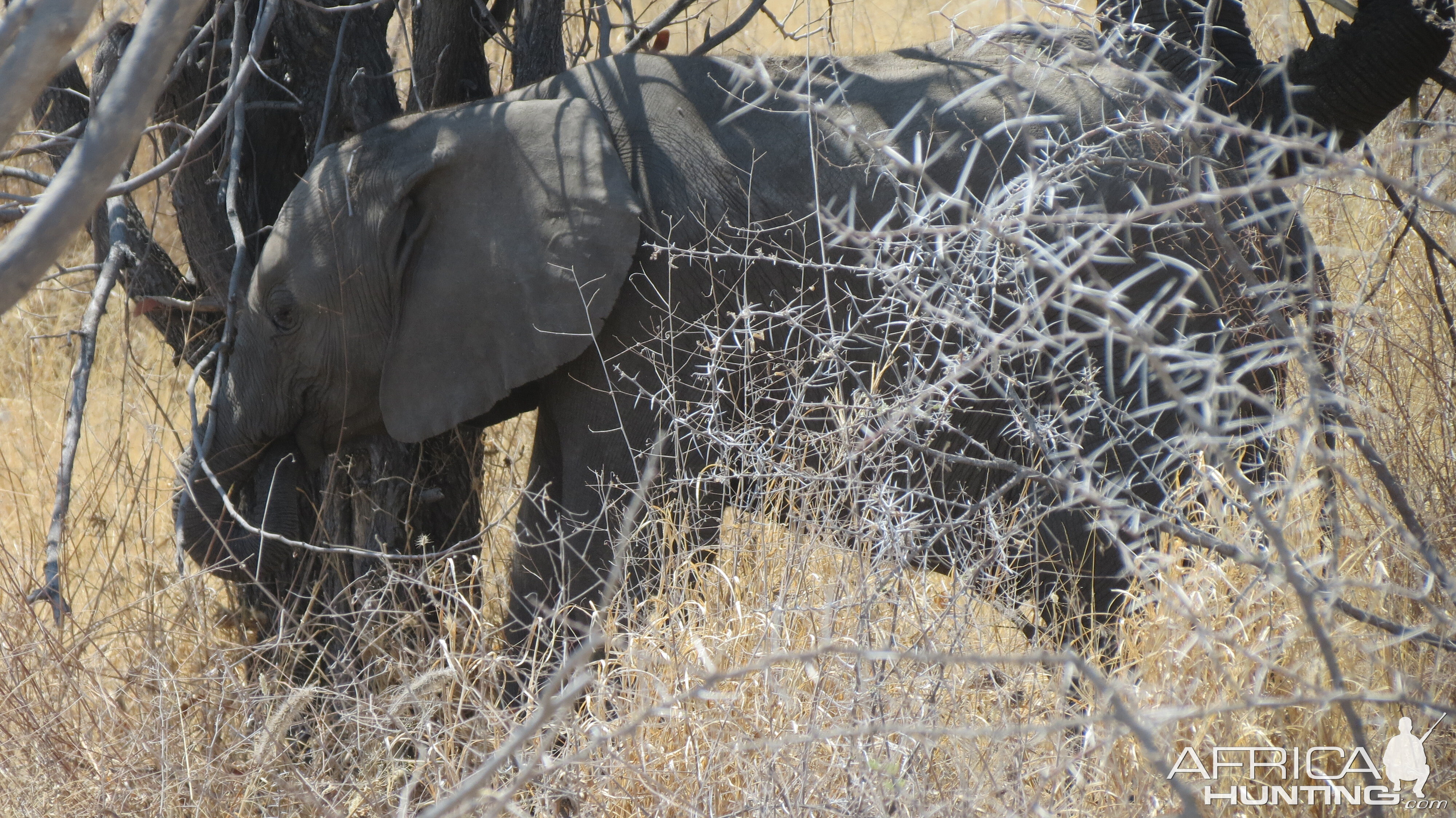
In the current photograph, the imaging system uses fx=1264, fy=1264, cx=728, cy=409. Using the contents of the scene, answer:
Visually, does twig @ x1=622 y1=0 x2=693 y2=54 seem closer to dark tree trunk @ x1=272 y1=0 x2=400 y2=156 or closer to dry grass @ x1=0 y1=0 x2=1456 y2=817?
dark tree trunk @ x1=272 y1=0 x2=400 y2=156

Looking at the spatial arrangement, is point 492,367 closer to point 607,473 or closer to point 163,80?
point 607,473

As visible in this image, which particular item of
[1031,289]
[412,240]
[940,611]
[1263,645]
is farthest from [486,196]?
[1263,645]

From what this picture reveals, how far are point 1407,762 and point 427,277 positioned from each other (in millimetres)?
2411

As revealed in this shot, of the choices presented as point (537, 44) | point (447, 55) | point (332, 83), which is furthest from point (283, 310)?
point (537, 44)

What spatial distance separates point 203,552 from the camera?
341 centimetres

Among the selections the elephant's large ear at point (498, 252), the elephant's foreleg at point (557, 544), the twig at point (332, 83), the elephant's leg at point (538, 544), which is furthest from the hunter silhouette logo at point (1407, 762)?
the twig at point (332, 83)

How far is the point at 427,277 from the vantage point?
3.25 metres

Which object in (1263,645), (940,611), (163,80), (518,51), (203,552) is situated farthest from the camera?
(518,51)

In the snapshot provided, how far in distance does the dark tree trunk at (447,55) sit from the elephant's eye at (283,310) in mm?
797

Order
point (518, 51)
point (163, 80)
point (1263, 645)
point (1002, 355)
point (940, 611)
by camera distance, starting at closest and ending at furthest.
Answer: point (163, 80)
point (1002, 355)
point (1263, 645)
point (940, 611)
point (518, 51)

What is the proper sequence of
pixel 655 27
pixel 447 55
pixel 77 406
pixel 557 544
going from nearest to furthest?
1. pixel 77 406
2. pixel 557 544
3. pixel 655 27
4. pixel 447 55

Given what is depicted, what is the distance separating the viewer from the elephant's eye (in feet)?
10.7

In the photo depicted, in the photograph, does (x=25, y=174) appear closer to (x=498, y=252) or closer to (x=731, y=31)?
(x=498, y=252)

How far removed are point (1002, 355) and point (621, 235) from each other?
4.17 ft
